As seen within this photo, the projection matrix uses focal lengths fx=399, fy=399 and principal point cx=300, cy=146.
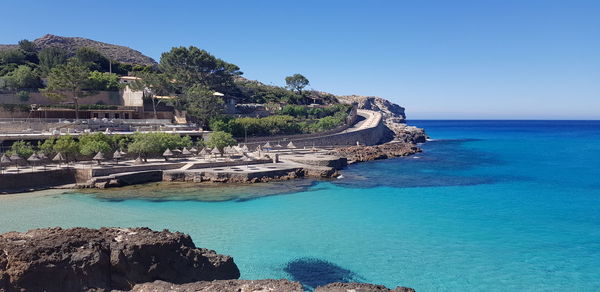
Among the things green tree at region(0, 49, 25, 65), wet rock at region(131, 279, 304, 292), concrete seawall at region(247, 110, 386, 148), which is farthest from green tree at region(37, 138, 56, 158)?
green tree at region(0, 49, 25, 65)

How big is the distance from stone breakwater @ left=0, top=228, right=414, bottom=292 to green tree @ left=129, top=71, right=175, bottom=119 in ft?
149

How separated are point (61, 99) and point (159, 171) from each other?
83.5ft

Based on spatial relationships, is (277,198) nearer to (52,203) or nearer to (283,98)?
(52,203)

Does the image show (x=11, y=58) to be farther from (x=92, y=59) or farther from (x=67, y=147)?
(x=67, y=147)

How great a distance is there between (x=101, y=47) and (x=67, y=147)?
102 m

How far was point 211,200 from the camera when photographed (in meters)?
25.2

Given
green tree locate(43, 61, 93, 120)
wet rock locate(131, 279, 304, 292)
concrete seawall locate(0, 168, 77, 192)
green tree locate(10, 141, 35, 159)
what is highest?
green tree locate(43, 61, 93, 120)

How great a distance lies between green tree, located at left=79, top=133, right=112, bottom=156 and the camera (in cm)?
3191

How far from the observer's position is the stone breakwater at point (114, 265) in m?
8.20

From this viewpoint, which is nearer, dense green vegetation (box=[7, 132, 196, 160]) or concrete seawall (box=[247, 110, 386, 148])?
dense green vegetation (box=[7, 132, 196, 160])

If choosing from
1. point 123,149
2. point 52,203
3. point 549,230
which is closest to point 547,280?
point 549,230

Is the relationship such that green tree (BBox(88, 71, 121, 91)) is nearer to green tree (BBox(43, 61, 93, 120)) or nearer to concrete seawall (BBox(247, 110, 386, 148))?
green tree (BBox(43, 61, 93, 120))

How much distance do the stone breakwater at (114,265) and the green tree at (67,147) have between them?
25.1 meters

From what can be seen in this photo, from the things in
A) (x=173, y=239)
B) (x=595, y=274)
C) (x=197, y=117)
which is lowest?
(x=595, y=274)
